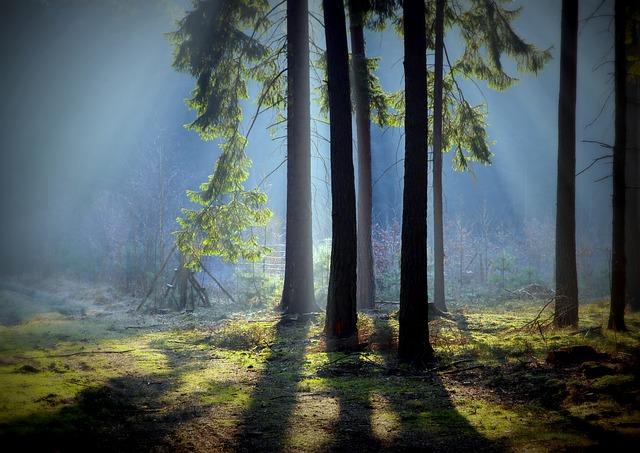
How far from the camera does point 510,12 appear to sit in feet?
37.0

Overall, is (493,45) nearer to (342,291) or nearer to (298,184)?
(298,184)

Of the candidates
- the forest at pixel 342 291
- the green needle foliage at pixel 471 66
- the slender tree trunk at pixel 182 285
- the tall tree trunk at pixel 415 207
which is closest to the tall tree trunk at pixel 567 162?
the forest at pixel 342 291

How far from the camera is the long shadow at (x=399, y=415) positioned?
11.1ft

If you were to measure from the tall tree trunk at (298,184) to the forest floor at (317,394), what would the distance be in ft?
8.72

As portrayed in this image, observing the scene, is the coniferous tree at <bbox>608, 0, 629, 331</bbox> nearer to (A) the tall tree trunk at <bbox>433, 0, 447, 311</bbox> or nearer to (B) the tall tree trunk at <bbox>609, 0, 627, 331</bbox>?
(B) the tall tree trunk at <bbox>609, 0, 627, 331</bbox>

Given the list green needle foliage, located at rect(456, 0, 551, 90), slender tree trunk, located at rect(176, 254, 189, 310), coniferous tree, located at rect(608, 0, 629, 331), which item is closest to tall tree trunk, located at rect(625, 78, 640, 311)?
green needle foliage, located at rect(456, 0, 551, 90)

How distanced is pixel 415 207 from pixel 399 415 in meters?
2.91

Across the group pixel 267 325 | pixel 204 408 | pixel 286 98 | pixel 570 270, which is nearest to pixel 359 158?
pixel 286 98

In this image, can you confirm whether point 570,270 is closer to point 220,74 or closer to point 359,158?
point 359,158

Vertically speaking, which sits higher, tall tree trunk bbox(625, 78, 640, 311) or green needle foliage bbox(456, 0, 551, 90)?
green needle foliage bbox(456, 0, 551, 90)

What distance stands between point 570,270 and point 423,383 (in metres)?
4.73

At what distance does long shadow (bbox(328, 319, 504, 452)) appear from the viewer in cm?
338

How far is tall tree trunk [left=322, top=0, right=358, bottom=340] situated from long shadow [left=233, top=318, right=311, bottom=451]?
955mm

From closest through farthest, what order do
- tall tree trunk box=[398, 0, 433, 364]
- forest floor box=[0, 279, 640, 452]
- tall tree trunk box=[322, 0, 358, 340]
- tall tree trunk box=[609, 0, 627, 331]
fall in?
forest floor box=[0, 279, 640, 452], tall tree trunk box=[398, 0, 433, 364], tall tree trunk box=[609, 0, 627, 331], tall tree trunk box=[322, 0, 358, 340]
